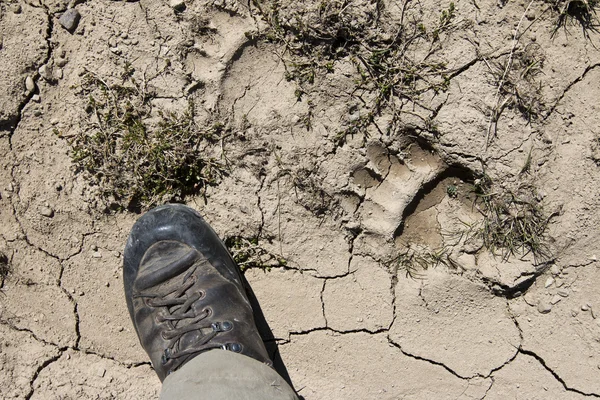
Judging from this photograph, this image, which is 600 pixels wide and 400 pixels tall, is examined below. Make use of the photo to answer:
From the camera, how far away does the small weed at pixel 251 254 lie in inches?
96.6

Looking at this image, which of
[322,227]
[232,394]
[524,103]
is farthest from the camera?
[322,227]

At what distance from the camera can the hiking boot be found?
2.31 metres

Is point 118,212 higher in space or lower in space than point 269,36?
lower

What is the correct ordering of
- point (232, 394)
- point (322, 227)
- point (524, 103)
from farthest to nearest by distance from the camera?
1. point (322, 227)
2. point (524, 103)
3. point (232, 394)


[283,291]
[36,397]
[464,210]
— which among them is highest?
[464,210]

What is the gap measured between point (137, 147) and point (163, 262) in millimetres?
539

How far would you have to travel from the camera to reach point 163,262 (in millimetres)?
2379

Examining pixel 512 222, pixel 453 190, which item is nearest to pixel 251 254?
pixel 453 190

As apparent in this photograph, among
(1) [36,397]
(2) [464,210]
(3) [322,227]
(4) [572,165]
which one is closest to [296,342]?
(3) [322,227]

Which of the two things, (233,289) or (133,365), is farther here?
(133,365)

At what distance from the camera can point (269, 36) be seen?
2381mm

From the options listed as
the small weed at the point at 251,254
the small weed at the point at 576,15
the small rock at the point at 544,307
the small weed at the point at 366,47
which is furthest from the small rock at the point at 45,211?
the small weed at the point at 576,15

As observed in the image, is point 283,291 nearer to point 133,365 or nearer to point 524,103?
point 133,365

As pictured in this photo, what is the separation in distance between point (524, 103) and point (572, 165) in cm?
34
